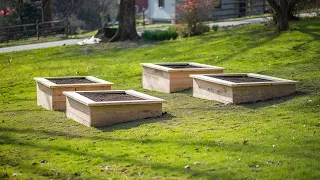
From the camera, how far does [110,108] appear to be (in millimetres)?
11000

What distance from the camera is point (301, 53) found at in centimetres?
1853

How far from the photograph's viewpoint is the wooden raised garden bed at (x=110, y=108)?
1096 cm

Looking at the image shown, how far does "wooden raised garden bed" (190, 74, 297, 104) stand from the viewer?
12133 mm

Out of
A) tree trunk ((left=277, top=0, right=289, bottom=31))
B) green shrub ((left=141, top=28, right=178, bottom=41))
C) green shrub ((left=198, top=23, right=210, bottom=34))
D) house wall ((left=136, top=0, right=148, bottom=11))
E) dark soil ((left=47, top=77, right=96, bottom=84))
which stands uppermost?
house wall ((left=136, top=0, right=148, bottom=11))

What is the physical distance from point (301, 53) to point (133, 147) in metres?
10.5

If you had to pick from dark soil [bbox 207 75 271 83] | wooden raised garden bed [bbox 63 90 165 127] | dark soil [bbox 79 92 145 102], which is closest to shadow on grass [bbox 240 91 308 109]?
dark soil [bbox 207 75 271 83]

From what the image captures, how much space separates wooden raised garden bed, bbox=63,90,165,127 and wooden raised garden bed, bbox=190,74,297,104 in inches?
63.4

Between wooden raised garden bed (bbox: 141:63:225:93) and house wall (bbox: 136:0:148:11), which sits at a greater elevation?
house wall (bbox: 136:0:148:11)

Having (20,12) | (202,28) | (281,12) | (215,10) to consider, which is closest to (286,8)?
(281,12)

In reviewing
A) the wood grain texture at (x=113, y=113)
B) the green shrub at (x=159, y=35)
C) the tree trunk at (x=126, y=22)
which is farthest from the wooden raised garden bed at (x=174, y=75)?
the tree trunk at (x=126, y=22)

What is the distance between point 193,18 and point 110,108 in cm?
1595

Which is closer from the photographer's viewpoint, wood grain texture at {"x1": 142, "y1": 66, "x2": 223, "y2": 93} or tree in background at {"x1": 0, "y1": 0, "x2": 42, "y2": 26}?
wood grain texture at {"x1": 142, "y1": 66, "x2": 223, "y2": 93}

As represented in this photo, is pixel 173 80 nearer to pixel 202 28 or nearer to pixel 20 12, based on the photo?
pixel 202 28

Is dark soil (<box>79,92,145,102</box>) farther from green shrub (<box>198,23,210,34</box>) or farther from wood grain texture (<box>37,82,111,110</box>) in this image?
green shrub (<box>198,23,210,34</box>)
